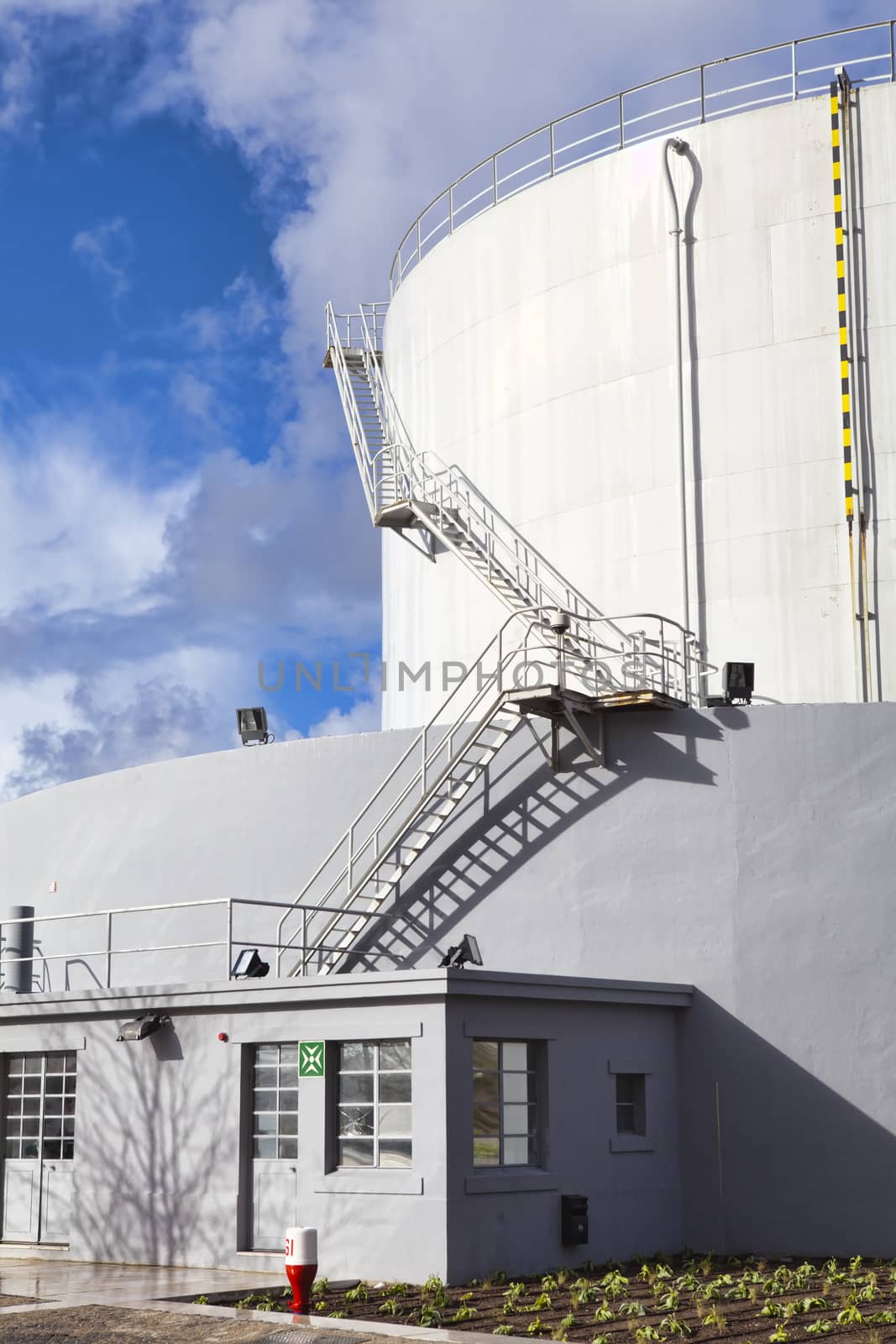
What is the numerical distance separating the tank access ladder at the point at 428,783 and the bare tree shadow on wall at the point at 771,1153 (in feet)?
12.5

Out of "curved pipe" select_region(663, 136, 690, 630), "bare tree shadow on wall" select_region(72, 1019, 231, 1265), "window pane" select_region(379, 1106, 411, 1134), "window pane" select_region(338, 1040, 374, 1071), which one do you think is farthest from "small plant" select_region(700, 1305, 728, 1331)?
"curved pipe" select_region(663, 136, 690, 630)

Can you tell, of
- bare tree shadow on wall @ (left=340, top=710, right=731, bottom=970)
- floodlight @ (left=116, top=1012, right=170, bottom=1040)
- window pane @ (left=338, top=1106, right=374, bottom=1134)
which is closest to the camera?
window pane @ (left=338, top=1106, right=374, bottom=1134)

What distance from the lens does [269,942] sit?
21578 millimetres

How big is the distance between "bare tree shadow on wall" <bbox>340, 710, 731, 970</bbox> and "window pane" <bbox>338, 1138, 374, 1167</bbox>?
366cm

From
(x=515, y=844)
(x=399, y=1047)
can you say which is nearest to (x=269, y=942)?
(x=515, y=844)

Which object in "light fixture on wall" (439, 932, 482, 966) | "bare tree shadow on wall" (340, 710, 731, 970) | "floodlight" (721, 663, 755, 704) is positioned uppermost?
"floodlight" (721, 663, 755, 704)

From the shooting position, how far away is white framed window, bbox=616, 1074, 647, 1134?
60.2 ft

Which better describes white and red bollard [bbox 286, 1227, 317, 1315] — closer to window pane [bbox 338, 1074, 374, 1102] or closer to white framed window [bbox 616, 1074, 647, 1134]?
window pane [bbox 338, 1074, 374, 1102]

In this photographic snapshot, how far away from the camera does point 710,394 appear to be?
77.5ft

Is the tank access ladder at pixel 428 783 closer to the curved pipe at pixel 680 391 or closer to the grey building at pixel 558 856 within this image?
the grey building at pixel 558 856

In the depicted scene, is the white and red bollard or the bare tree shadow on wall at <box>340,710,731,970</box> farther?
the bare tree shadow on wall at <box>340,710,731,970</box>

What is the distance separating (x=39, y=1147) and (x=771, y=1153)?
864 cm

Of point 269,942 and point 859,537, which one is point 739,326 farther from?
point 269,942

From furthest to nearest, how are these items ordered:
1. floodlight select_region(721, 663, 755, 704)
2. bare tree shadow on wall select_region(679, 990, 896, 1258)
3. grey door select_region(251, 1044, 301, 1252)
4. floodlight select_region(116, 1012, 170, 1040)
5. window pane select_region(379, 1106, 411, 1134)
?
floodlight select_region(721, 663, 755, 704), bare tree shadow on wall select_region(679, 990, 896, 1258), floodlight select_region(116, 1012, 170, 1040), grey door select_region(251, 1044, 301, 1252), window pane select_region(379, 1106, 411, 1134)
